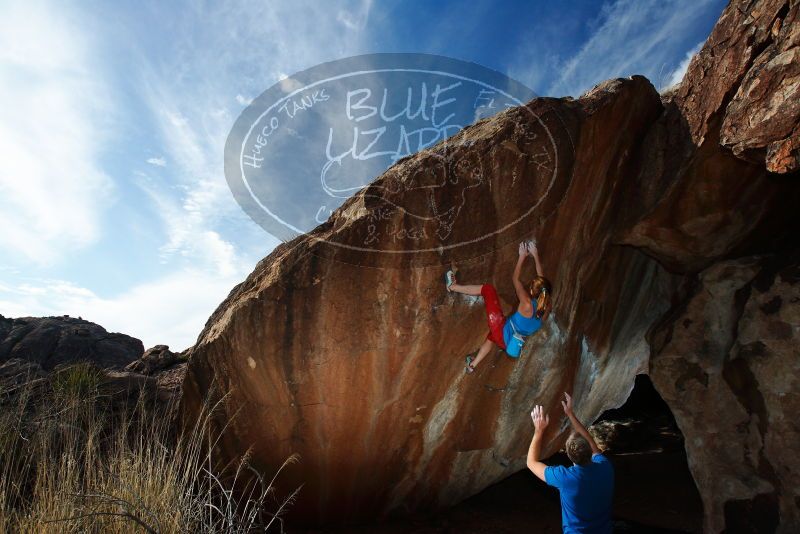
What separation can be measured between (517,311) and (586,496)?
1.65m

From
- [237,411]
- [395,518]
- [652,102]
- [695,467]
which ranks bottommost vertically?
[395,518]

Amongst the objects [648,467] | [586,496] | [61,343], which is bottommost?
[648,467]

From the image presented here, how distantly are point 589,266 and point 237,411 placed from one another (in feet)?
12.0

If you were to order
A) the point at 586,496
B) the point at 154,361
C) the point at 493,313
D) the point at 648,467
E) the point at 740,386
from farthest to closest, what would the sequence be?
1. the point at 154,361
2. the point at 648,467
3. the point at 493,313
4. the point at 740,386
5. the point at 586,496

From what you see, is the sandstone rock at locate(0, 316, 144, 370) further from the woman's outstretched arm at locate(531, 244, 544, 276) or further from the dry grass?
the woman's outstretched arm at locate(531, 244, 544, 276)

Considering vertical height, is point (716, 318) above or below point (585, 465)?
above

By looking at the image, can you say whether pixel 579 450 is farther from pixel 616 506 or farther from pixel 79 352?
pixel 79 352

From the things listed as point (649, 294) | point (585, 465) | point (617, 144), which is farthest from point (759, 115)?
point (585, 465)

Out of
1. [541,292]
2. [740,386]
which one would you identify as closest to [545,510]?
[740,386]

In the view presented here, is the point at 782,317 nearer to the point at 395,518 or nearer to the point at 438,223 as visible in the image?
the point at 438,223

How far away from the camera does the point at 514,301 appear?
4387mm

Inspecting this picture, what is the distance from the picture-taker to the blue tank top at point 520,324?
14.4ft

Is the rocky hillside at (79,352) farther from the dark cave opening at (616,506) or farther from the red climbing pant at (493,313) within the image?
the red climbing pant at (493,313)

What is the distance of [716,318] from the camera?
15.0 feet
